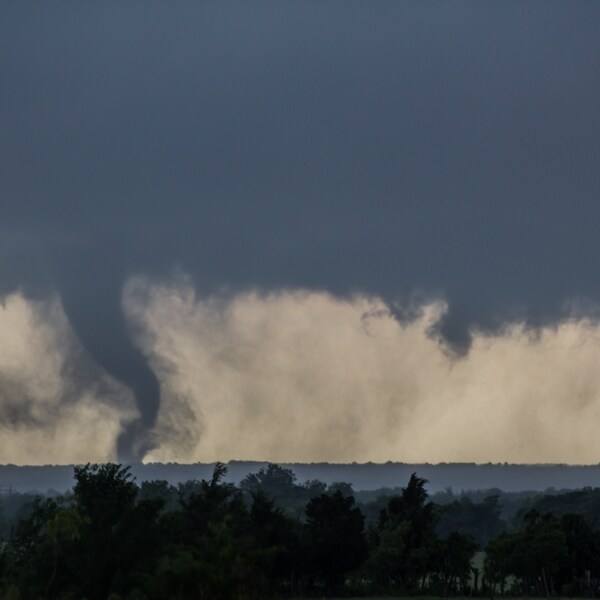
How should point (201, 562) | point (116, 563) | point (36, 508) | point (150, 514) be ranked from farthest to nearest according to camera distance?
point (36, 508) < point (150, 514) < point (116, 563) < point (201, 562)

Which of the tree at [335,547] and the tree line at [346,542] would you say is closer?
the tree line at [346,542]

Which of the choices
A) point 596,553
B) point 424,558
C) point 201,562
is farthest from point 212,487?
point 201,562

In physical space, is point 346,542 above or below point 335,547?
above

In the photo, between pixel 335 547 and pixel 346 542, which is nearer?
pixel 335 547

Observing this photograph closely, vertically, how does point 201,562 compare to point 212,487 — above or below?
below

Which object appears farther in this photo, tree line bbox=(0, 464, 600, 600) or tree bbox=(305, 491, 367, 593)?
tree bbox=(305, 491, 367, 593)

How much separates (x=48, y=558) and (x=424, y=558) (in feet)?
138

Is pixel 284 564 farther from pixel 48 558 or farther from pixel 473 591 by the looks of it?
pixel 48 558

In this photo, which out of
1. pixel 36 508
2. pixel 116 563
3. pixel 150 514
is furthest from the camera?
pixel 36 508

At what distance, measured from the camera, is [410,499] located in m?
120

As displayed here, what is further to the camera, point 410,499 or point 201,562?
point 410,499

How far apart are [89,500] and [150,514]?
9906 mm

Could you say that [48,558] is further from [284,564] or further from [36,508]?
[284,564]

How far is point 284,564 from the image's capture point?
10856 cm
